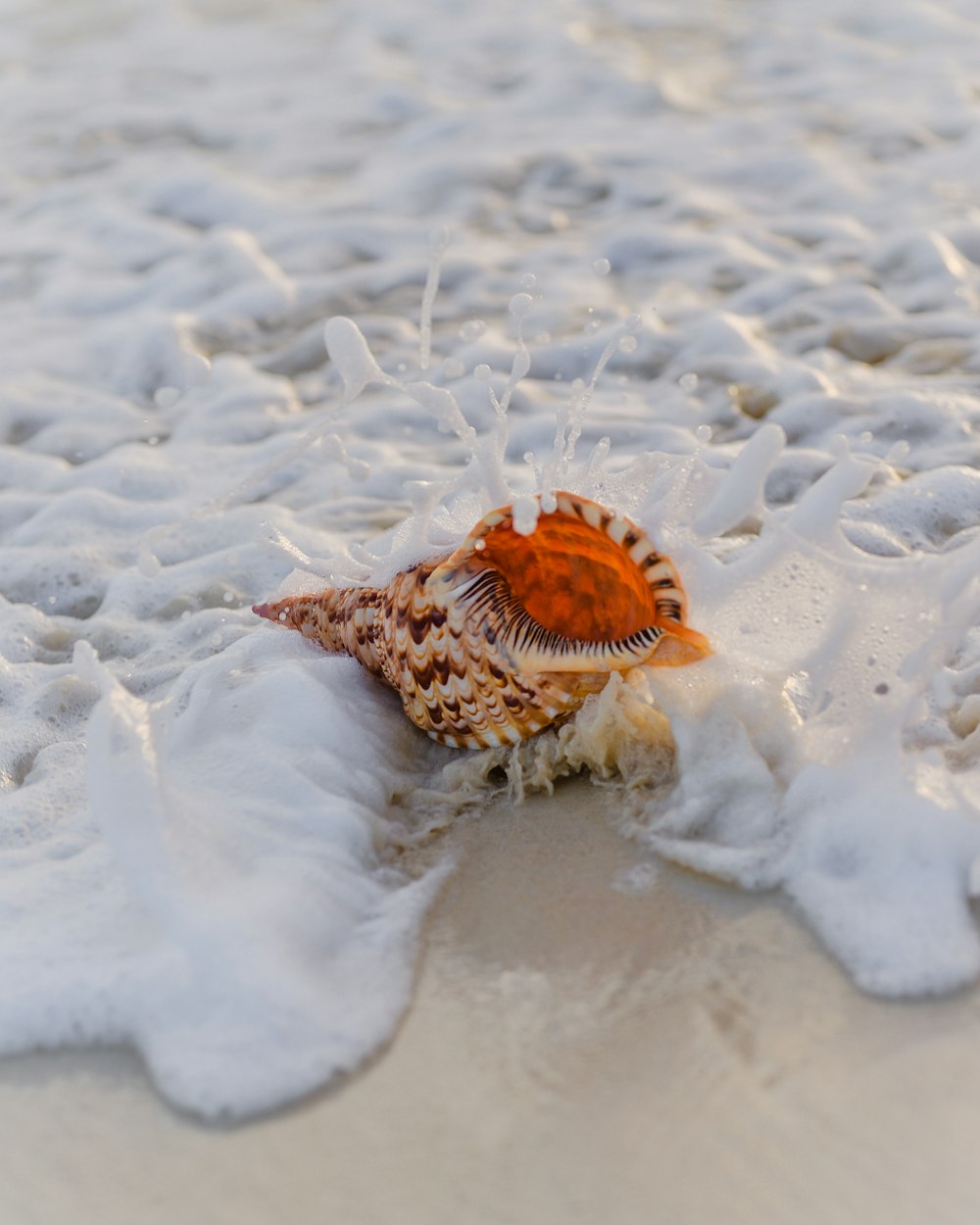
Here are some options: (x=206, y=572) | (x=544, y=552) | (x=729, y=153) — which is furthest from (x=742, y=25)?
(x=544, y=552)

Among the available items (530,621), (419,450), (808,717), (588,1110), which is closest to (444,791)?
(530,621)

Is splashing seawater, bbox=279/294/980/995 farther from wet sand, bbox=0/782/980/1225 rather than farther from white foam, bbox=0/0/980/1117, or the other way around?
wet sand, bbox=0/782/980/1225

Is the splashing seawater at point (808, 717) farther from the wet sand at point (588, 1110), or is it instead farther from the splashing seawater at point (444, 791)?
the wet sand at point (588, 1110)

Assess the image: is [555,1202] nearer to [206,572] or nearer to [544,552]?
[544,552]

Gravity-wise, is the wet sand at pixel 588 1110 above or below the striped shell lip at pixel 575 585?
below

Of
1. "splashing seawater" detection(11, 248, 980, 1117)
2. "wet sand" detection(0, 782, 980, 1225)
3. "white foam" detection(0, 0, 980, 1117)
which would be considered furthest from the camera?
"white foam" detection(0, 0, 980, 1117)

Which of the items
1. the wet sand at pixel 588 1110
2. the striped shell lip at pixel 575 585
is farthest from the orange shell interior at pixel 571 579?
the wet sand at pixel 588 1110

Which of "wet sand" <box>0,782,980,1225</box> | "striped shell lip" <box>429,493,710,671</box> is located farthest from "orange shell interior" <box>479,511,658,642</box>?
"wet sand" <box>0,782,980,1225</box>
